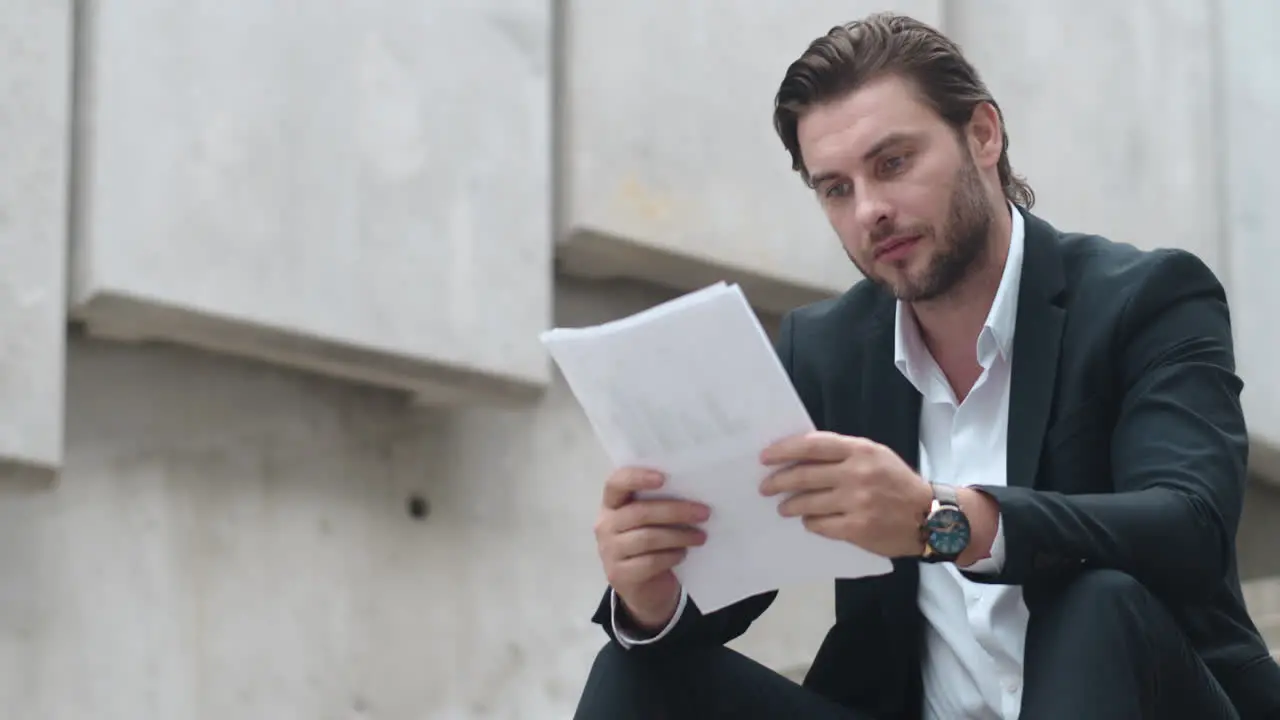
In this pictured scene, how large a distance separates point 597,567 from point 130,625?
0.85 m

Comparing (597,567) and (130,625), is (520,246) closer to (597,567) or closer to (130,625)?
(597,567)

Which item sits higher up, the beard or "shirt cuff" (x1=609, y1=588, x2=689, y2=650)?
the beard

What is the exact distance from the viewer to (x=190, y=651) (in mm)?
2758

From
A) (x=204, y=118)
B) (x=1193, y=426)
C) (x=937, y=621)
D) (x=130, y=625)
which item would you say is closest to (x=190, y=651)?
(x=130, y=625)

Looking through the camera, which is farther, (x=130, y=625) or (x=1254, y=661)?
(x=130, y=625)

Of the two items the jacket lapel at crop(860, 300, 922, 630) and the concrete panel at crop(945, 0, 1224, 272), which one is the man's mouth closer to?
the jacket lapel at crop(860, 300, 922, 630)

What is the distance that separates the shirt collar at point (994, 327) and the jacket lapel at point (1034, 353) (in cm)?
1

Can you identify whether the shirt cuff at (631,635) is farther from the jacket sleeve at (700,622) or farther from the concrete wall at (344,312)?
the concrete wall at (344,312)

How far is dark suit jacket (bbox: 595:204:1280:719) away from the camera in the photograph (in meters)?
1.79

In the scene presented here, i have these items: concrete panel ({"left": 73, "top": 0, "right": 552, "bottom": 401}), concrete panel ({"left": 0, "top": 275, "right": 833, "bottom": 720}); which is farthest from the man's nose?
concrete panel ({"left": 0, "top": 275, "right": 833, "bottom": 720})

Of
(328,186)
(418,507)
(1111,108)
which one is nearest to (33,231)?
(328,186)

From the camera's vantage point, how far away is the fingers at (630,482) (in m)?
1.76

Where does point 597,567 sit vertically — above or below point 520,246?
below

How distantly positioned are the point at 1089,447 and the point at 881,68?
0.46 meters
